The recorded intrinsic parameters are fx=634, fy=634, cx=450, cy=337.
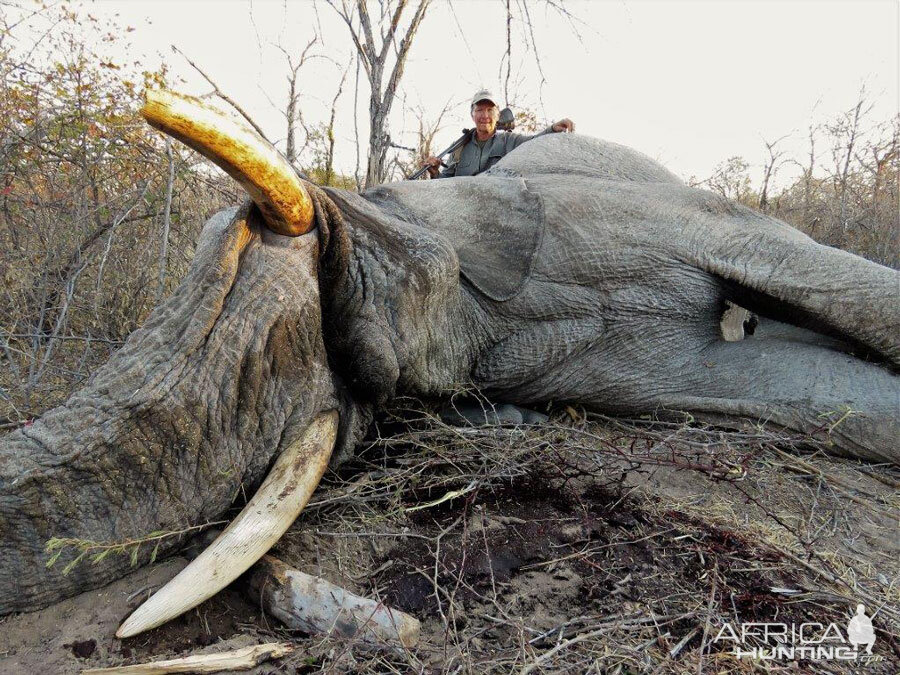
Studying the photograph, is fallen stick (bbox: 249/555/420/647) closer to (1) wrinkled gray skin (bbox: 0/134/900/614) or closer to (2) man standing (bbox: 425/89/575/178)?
(1) wrinkled gray skin (bbox: 0/134/900/614)

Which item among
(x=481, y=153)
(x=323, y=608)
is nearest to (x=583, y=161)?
(x=481, y=153)

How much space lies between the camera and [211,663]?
157 centimetres

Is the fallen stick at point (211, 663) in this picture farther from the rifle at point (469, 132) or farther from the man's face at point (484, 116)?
the man's face at point (484, 116)

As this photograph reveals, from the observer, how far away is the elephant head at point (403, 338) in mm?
1756

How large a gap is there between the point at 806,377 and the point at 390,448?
6.63ft

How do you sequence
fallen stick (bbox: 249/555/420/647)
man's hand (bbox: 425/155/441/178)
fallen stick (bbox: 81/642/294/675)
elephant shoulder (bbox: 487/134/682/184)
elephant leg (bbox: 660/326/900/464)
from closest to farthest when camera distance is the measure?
fallen stick (bbox: 81/642/294/675) < fallen stick (bbox: 249/555/420/647) < elephant leg (bbox: 660/326/900/464) < elephant shoulder (bbox: 487/134/682/184) < man's hand (bbox: 425/155/441/178)

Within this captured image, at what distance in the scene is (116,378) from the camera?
1809 millimetres

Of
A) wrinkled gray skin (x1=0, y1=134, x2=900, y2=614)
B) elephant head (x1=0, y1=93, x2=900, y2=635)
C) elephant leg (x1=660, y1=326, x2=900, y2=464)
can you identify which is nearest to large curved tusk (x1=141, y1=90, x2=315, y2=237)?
elephant head (x1=0, y1=93, x2=900, y2=635)

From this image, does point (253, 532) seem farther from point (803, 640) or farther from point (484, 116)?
point (484, 116)

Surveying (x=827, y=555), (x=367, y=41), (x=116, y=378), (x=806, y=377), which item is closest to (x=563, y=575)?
(x=827, y=555)

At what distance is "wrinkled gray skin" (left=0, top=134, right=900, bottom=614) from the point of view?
5.84 ft

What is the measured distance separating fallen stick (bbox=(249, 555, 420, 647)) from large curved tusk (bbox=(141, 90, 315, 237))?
1077mm

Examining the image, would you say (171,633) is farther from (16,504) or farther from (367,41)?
(367,41)

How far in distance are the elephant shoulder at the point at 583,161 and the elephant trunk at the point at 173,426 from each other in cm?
193
